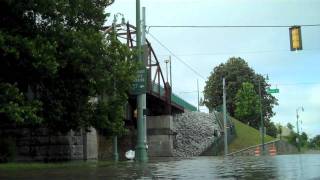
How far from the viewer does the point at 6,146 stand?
82.9 feet

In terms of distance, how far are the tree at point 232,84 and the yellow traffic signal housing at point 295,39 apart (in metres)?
84.9

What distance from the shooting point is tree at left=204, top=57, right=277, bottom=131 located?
368 ft

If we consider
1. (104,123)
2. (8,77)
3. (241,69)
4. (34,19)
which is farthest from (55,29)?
(241,69)

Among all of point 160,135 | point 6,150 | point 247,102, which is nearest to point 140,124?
point 6,150

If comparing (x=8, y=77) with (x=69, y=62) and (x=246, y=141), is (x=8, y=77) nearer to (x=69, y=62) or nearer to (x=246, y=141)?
(x=69, y=62)

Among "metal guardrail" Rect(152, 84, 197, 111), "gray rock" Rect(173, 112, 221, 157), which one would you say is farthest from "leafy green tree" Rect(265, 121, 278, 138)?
"gray rock" Rect(173, 112, 221, 157)

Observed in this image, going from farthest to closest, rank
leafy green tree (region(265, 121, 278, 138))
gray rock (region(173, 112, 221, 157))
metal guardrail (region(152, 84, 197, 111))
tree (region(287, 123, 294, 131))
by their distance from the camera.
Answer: tree (region(287, 123, 294, 131)), leafy green tree (region(265, 121, 278, 138)), gray rock (region(173, 112, 221, 157)), metal guardrail (region(152, 84, 197, 111))

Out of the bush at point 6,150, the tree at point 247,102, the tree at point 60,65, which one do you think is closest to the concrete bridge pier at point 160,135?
the bush at point 6,150

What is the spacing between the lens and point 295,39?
84.4 feet

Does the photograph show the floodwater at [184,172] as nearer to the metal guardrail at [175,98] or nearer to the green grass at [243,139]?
the metal guardrail at [175,98]

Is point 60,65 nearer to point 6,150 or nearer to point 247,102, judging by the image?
point 6,150

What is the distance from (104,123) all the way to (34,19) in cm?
587

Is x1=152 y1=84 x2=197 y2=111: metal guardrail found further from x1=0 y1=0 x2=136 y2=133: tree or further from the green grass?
x1=0 y1=0 x2=136 y2=133: tree

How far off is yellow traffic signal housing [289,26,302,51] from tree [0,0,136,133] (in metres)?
7.46
